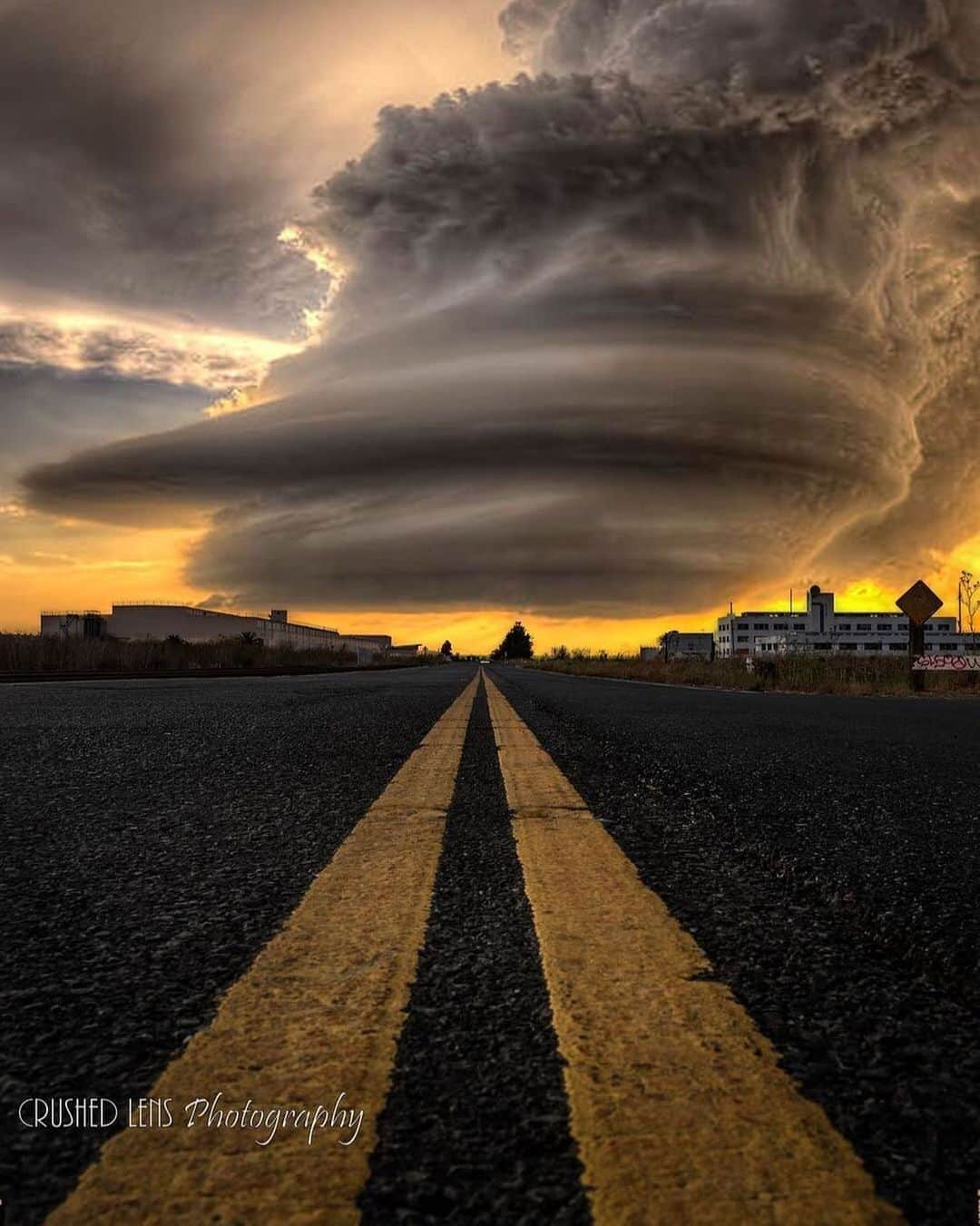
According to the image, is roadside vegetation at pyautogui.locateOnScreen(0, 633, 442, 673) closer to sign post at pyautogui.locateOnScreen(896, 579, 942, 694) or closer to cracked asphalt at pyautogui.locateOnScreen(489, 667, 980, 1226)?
sign post at pyautogui.locateOnScreen(896, 579, 942, 694)

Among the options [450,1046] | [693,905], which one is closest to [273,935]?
[450,1046]


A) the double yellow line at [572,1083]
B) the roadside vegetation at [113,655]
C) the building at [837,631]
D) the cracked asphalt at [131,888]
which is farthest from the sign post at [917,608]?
the building at [837,631]

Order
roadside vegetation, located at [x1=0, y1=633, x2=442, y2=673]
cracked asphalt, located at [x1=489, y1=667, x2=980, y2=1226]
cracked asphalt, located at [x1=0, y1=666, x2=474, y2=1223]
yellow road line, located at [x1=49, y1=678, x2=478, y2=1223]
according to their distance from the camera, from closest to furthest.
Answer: yellow road line, located at [x1=49, y1=678, x2=478, y2=1223], cracked asphalt, located at [x1=489, y1=667, x2=980, y2=1226], cracked asphalt, located at [x1=0, y1=666, x2=474, y2=1223], roadside vegetation, located at [x1=0, y1=633, x2=442, y2=673]

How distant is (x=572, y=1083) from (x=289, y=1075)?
360 millimetres

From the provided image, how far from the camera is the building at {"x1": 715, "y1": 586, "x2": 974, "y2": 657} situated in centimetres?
13112

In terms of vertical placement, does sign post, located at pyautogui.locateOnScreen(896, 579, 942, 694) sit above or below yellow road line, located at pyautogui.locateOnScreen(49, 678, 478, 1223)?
above

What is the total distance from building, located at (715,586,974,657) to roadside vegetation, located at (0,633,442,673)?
95.9 metres

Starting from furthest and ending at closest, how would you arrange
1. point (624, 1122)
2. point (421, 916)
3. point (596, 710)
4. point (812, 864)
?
point (596, 710), point (812, 864), point (421, 916), point (624, 1122)

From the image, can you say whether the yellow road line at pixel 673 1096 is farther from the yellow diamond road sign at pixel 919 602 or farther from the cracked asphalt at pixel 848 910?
the yellow diamond road sign at pixel 919 602

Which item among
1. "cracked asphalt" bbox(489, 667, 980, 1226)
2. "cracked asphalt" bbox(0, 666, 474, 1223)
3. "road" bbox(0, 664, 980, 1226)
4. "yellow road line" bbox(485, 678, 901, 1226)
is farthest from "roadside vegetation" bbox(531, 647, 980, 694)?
"yellow road line" bbox(485, 678, 901, 1226)

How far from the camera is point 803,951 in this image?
1.74 meters

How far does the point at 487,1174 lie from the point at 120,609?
110m

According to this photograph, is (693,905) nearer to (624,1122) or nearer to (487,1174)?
(624,1122)

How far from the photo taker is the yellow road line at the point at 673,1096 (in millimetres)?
907
